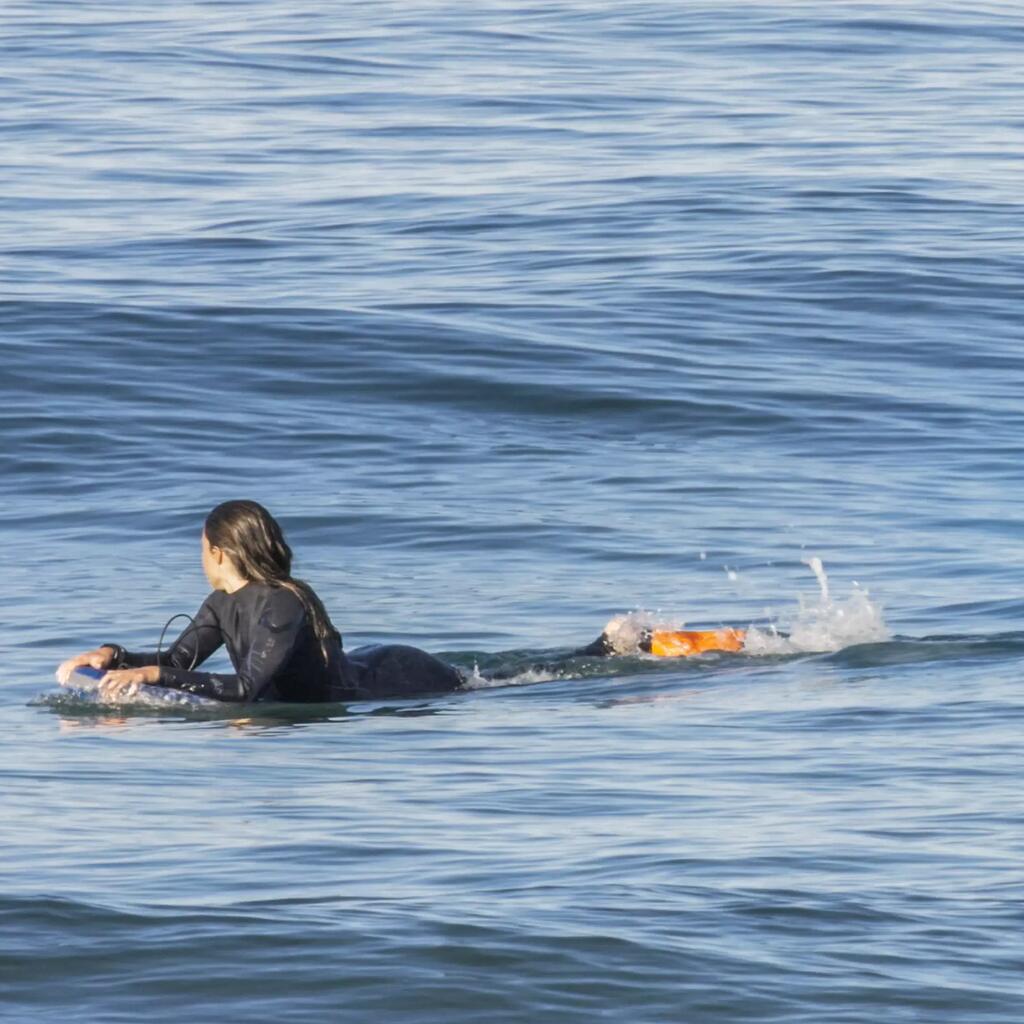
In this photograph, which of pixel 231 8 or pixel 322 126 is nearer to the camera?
pixel 322 126

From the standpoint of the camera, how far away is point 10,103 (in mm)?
32250

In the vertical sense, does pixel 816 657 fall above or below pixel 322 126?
below

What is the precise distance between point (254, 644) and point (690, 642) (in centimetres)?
240

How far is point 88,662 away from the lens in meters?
11.0

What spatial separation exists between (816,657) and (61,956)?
6.16 m

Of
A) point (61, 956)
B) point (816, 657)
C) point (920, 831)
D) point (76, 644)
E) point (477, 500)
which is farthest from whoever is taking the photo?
point (477, 500)

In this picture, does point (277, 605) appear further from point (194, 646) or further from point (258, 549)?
point (194, 646)

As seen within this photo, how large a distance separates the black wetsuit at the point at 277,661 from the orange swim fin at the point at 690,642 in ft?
3.57

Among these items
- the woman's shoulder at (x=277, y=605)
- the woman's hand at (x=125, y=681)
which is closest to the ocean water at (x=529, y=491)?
the woman's hand at (x=125, y=681)

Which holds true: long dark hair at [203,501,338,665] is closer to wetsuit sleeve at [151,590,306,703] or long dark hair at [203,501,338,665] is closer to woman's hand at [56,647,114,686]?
wetsuit sleeve at [151,590,306,703]

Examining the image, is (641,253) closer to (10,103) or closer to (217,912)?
(10,103)

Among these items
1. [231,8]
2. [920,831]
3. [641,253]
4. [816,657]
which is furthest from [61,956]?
[231,8]

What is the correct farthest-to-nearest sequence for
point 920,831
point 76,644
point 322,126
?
point 322,126
point 76,644
point 920,831

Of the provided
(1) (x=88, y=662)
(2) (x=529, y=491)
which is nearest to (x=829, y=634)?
(1) (x=88, y=662)
